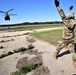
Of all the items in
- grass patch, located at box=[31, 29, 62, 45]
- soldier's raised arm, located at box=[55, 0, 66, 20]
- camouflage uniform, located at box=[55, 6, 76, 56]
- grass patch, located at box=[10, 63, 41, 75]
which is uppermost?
soldier's raised arm, located at box=[55, 0, 66, 20]

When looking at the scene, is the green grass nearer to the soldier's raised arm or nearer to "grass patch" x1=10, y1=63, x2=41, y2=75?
"grass patch" x1=10, y1=63, x2=41, y2=75


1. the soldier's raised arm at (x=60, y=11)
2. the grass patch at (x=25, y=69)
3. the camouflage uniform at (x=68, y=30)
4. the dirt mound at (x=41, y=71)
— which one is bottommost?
the grass patch at (x=25, y=69)

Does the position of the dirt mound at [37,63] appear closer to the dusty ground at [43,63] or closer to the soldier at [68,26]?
the dusty ground at [43,63]

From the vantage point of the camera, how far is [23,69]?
8.82m

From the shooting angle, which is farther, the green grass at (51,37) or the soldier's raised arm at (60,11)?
the green grass at (51,37)

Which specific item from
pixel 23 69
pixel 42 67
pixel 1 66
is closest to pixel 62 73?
pixel 42 67

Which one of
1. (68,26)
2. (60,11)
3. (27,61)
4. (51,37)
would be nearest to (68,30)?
(68,26)

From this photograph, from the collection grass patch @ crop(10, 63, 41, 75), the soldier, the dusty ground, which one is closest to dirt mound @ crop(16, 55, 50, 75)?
the dusty ground

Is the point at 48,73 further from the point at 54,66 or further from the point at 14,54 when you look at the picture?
the point at 14,54

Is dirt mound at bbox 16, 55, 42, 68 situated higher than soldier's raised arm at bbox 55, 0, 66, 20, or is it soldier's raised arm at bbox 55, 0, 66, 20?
soldier's raised arm at bbox 55, 0, 66, 20

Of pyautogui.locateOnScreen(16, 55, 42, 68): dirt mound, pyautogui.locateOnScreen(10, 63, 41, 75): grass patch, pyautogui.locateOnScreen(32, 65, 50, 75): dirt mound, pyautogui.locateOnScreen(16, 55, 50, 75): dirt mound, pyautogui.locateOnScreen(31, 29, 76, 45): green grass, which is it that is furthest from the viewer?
pyautogui.locateOnScreen(31, 29, 76, 45): green grass

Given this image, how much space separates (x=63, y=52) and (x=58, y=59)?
136 centimetres

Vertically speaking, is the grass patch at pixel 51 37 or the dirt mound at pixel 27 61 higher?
the dirt mound at pixel 27 61

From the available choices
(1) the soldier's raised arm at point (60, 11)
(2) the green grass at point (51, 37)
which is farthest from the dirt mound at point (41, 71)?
(2) the green grass at point (51, 37)
